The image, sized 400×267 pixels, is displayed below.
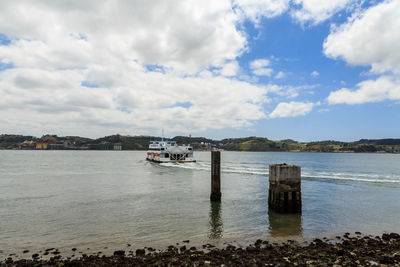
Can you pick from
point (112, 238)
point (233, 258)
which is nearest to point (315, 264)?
point (233, 258)

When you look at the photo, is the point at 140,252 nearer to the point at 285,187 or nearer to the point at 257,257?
the point at 257,257

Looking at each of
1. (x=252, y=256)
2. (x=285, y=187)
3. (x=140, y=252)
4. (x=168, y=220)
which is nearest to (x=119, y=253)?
(x=140, y=252)

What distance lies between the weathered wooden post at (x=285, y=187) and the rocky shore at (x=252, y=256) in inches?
180

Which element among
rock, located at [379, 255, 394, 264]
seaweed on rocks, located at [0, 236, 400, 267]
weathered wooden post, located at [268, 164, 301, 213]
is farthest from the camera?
weathered wooden post, located at [268, 164, 301, 213]

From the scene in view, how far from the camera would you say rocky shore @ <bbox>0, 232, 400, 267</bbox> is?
31.6ft

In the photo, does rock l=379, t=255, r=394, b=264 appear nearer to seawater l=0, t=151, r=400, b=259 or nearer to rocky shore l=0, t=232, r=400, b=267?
rocky shore l=0, t=232, r=400, b=267

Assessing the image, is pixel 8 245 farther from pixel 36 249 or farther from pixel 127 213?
pixel 127 213

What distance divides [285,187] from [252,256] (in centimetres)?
735

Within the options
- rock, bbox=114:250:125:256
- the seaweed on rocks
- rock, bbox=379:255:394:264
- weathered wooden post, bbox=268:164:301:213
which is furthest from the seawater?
rock, bbox=379:255:394:264

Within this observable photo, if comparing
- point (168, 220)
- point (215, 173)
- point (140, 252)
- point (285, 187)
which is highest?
point (215, 173)

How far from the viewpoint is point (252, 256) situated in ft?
33.5

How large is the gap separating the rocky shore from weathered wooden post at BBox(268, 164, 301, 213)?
15.0 feet

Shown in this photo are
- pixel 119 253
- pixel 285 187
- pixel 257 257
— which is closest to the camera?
pixel 257 257

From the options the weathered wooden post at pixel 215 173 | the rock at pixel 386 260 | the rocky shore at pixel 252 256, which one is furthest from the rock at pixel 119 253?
the weathered wooden post at pixel 215 173
